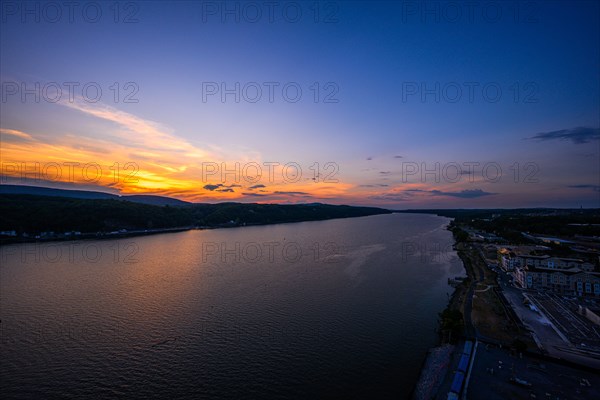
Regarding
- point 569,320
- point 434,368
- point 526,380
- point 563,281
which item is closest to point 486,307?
point 569,320

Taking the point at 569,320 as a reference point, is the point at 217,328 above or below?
below

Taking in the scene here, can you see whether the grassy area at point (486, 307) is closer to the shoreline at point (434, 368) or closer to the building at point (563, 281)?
the shoreline at point (434, 368)

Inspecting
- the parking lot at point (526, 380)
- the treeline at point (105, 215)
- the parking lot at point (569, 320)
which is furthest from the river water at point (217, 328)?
the treeline at point (105, 215)

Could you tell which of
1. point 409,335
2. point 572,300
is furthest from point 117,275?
point 572,300

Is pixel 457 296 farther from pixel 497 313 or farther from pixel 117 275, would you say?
pixel 117 275

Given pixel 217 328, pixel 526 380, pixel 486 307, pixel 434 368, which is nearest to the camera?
pixel 526 380

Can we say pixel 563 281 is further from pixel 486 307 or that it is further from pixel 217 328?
pixel 217 328

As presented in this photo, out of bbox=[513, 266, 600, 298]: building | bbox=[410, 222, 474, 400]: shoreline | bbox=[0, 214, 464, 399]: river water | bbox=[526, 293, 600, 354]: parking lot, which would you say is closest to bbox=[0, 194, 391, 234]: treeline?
bbox=[0, 214, 464, 399]: river water

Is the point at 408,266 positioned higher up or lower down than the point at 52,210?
lower down
